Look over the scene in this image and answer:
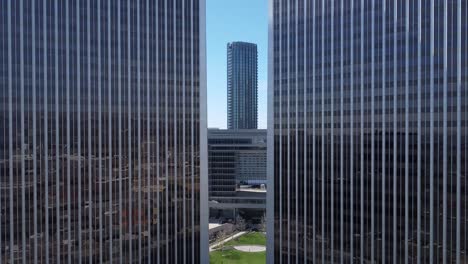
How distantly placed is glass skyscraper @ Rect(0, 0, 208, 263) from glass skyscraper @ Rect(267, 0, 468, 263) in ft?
71.8

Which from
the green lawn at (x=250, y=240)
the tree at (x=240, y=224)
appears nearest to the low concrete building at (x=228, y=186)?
the tree at (x=240, y=224)

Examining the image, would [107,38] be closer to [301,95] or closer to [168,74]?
[168,74]

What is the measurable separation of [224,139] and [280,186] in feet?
317

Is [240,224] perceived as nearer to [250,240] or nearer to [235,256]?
[250,240]

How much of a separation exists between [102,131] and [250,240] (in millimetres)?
74493

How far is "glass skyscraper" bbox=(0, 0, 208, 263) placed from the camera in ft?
279

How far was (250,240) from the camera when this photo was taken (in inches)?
5576

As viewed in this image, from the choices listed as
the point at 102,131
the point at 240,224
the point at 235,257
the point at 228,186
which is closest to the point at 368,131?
the point at 235,257

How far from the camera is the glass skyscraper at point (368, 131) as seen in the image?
258 ft

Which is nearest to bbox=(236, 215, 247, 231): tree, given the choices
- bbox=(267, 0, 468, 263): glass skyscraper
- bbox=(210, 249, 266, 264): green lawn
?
bbox=(210, 249, 266, 264): green lawn

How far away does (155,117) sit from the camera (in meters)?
95.3

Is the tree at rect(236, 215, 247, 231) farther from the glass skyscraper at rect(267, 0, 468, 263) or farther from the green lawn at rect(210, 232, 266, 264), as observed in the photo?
the glass skyscraper at rect(267, 0, 468, 263)

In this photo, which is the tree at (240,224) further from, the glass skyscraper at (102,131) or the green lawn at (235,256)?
the glass skyscraper at (102,131)

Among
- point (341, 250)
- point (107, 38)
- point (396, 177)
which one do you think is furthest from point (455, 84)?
point (107, 38)
